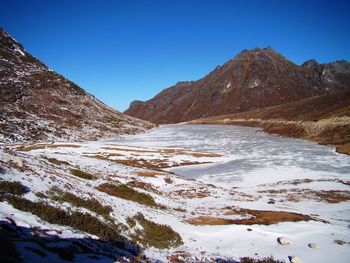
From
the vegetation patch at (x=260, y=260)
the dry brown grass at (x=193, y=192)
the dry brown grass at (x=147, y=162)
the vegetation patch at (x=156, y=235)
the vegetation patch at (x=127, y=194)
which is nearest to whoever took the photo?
the vegetation patch at (x=260, y=260)

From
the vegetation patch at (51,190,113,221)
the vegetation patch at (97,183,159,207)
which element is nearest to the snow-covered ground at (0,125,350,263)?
the vegetation patch at (51,190,113,221)

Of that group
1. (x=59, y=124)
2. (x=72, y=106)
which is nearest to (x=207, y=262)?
(x=59, y=124)

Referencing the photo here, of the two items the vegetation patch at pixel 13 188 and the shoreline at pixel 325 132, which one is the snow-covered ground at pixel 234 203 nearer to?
the vegetation patch at pixel 13 188

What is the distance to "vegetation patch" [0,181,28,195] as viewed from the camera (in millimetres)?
11389

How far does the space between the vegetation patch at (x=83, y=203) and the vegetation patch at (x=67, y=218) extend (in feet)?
3.98

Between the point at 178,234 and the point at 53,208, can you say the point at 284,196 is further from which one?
the point at 53,208

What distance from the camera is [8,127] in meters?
69.9

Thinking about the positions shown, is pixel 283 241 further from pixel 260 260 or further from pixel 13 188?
pixel 13 188

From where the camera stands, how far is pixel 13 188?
11.8m

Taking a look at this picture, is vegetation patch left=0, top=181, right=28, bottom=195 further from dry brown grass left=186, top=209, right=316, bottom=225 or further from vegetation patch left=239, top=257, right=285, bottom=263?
vegetation patch left=239, top=257, right=285, bottom=263

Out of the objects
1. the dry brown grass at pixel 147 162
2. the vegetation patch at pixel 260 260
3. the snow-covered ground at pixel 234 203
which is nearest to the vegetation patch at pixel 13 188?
the snow-covered ground at pixel 234 203

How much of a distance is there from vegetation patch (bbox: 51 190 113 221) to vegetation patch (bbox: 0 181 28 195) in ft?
5.17

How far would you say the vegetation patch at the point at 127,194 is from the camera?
19578 millimetres

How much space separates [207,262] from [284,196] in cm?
2278
